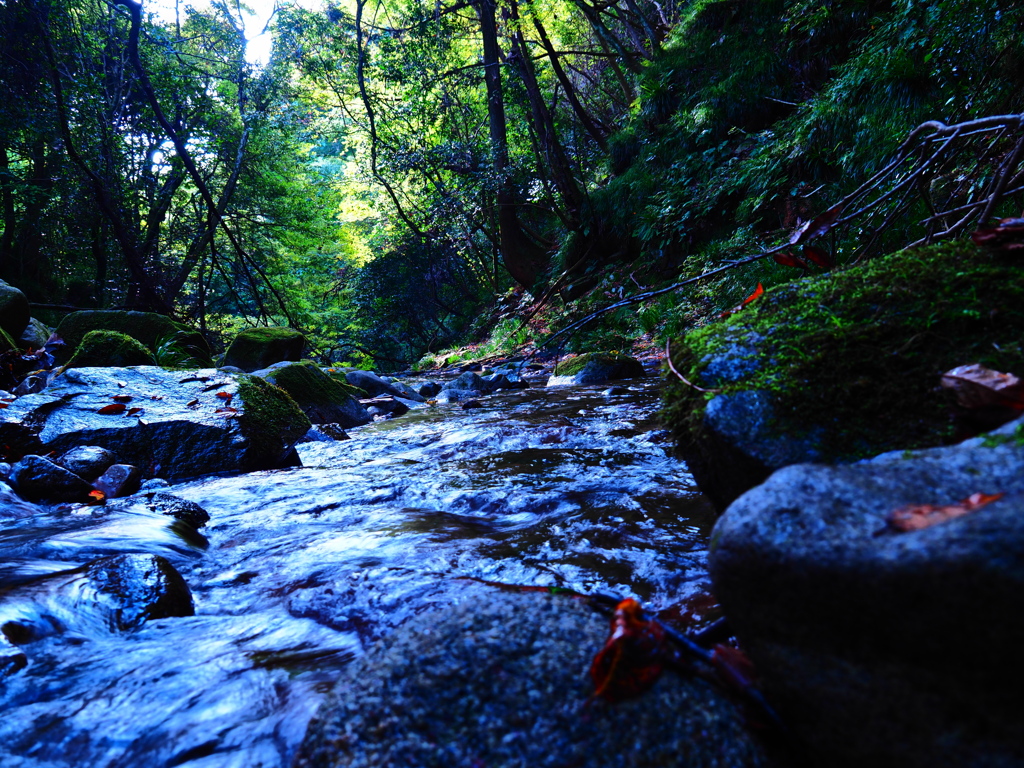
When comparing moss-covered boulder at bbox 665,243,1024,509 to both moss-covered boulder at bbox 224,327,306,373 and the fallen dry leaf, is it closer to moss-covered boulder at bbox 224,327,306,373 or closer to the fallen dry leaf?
the fallen dry leaf

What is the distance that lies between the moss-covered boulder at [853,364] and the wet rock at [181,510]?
9.63 ft

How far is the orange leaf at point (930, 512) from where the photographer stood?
88cm

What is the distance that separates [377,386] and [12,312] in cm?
581

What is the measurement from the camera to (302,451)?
18.9 ft

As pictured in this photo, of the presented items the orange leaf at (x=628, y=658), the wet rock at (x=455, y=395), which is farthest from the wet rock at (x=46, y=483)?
the wet rock at (x=455, y=395)

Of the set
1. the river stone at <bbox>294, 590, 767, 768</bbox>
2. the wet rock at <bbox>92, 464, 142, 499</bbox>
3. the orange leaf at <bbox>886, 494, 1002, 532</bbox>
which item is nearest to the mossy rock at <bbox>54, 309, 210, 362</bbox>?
the wet rock at <bbox>92, 464, 142, 499</bbox>

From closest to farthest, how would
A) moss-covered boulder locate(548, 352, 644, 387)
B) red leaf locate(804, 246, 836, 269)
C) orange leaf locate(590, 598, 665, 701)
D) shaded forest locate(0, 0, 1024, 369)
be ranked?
orange leaf locate(590, 598, 665, 701) < red leaf locate(804, 246, 836, 269) < shaded forest locate(0, 0, 1024, 369) < moss-covered boulder locate(548, 352, 644, 387)

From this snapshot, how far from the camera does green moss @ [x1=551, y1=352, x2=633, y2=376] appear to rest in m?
8.59

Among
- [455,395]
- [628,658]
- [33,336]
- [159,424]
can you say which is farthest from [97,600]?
[33,336]

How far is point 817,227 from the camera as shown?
6.16 feet

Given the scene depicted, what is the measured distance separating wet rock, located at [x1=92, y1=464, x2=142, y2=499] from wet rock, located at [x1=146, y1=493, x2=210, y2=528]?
79 centimetres

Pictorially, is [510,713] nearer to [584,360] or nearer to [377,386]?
[584,360]

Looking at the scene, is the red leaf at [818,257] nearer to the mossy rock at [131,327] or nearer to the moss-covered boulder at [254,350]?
the moss-covered boulder at [254,350]

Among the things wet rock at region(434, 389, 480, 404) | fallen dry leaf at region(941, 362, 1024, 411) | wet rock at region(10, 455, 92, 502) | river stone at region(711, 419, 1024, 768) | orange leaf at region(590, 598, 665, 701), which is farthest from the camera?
wet rock at region(434, 389, 480, 404)
